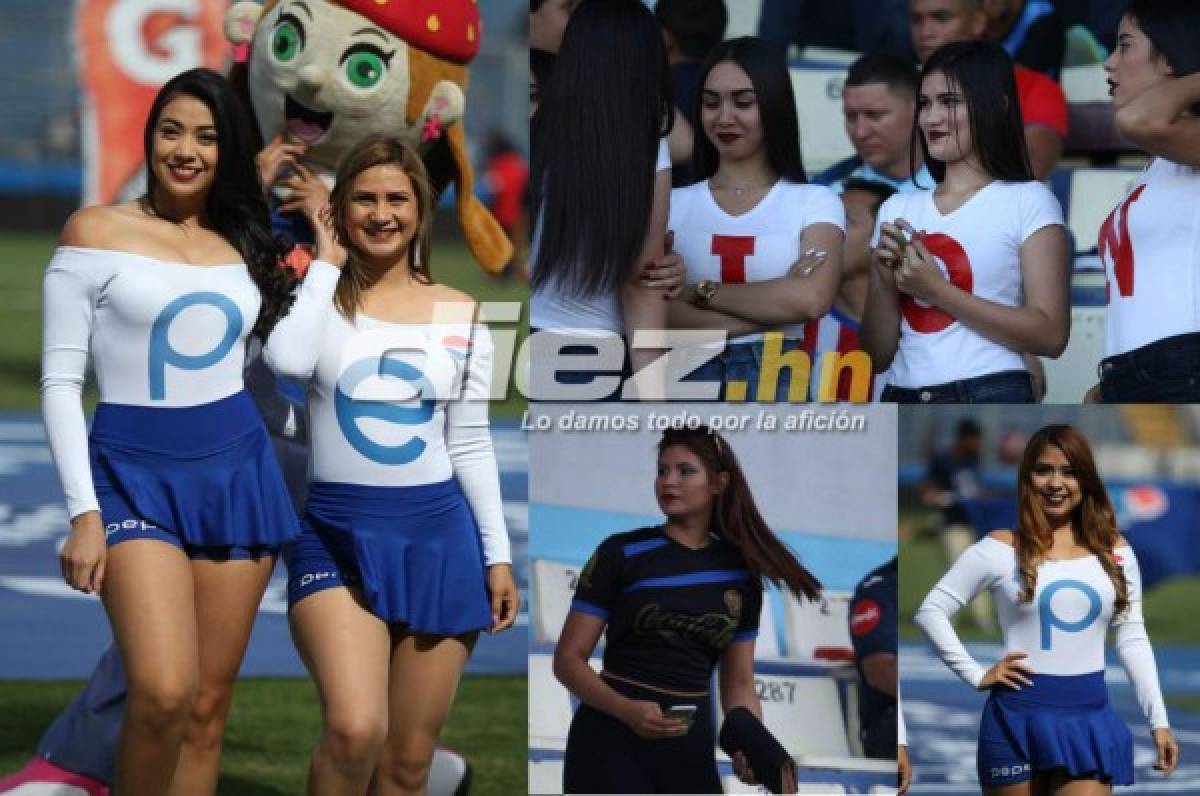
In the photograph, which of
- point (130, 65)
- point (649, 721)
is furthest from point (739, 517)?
point (130, 65)

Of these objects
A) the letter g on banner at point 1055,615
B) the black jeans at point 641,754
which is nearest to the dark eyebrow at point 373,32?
the black jeans at point 641,754

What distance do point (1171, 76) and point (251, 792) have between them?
2.90m

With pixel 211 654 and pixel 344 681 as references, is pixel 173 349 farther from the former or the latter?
pixel 344 681

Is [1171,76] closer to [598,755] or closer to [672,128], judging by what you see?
A: [672,128]

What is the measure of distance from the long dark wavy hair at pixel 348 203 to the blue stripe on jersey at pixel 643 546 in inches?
40.6

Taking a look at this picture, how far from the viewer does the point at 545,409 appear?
5262mm

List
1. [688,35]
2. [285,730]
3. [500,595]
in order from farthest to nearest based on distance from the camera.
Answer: [285,730]
[688,35]
[500,595]

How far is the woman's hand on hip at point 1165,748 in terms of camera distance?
504cm

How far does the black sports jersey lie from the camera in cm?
510

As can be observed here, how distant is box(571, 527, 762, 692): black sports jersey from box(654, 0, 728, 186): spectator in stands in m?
0.94

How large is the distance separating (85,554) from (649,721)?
1.67 m

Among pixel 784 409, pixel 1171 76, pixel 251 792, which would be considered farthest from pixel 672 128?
pixel 251 792

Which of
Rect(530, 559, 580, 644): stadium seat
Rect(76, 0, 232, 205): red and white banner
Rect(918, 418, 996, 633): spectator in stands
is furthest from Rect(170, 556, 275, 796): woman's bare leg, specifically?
Rect(918, 418, 996, 633): spectator in stands

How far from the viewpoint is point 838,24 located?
215 inches
